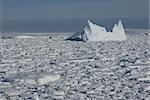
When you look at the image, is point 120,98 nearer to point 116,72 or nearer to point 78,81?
point 78,81

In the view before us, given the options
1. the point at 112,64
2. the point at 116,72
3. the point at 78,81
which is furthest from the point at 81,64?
the point at 78,81

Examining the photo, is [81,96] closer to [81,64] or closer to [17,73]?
[17,73]

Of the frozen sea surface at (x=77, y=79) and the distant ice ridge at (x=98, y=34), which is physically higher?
the distant ice ridge at (x=98, y=34)

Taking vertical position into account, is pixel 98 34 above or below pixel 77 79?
above

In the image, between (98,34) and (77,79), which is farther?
(98,34)

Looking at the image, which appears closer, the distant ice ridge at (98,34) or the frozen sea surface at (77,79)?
the frozen sea surface at (77,79)

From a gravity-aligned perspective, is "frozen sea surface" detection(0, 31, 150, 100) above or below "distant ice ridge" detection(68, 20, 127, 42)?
below

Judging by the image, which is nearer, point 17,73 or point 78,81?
point 78,81

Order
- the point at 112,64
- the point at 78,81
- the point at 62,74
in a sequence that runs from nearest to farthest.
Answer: the point at 78,81, the point at 62,74, the point at 112,64

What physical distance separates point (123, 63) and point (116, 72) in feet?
3.94

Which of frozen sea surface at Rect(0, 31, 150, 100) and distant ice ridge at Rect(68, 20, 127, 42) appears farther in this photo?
distant ice ridge at Rect(68, 20, 127, 42)

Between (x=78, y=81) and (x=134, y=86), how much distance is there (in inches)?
34.4

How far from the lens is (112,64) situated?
8438 millimetres

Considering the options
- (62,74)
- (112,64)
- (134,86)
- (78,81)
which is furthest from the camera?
(112,64)
